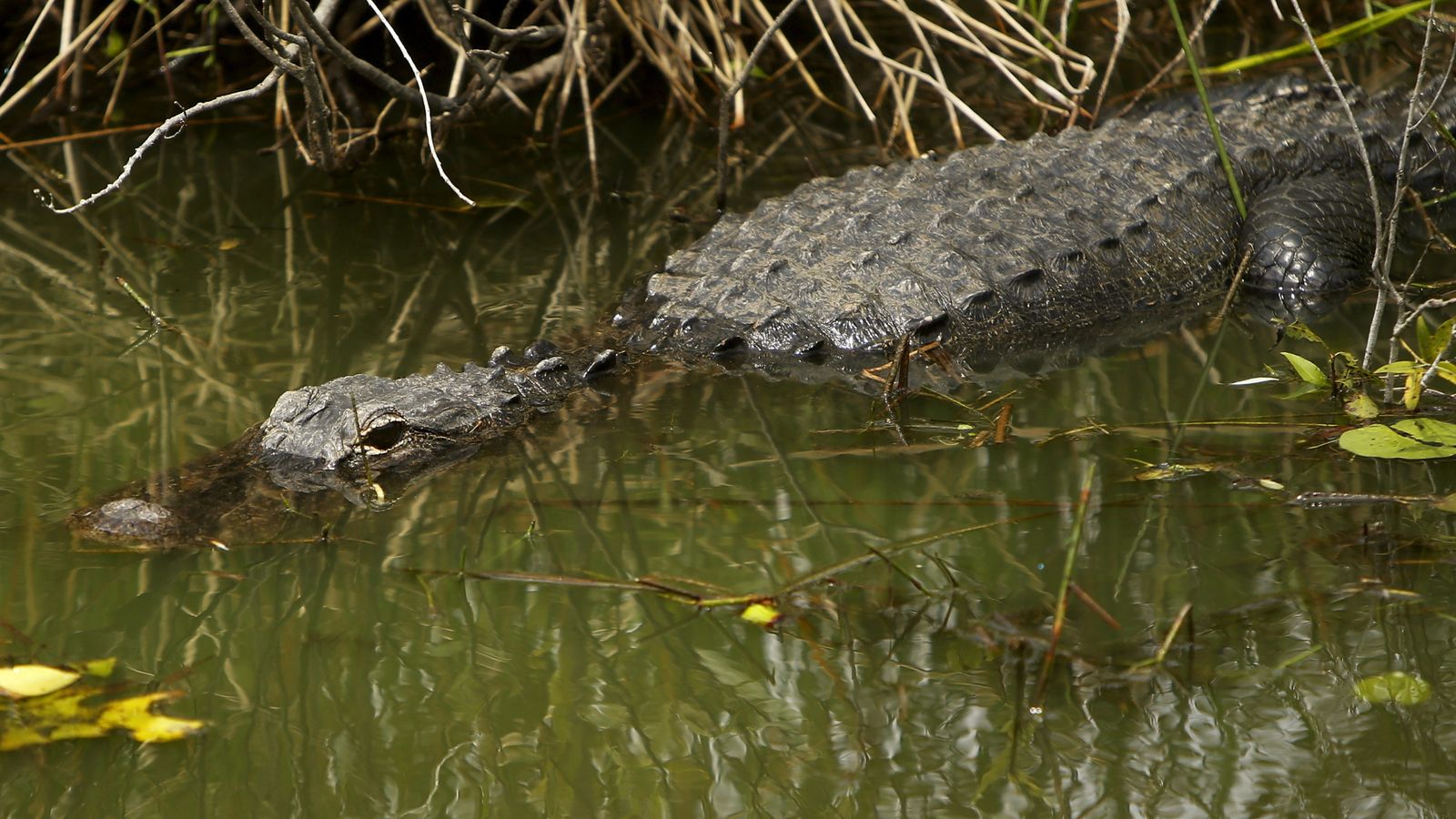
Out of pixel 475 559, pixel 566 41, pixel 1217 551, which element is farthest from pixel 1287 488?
pixel 566 41

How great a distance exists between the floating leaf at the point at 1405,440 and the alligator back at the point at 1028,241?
120cm

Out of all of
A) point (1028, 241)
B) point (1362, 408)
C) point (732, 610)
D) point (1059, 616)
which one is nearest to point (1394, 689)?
point (1059, 616)

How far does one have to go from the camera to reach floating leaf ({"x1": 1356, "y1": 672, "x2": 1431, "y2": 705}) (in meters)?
2.48

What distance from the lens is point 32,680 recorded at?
8.65 feet

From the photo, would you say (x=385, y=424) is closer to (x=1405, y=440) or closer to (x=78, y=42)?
(x=1405, y=440)

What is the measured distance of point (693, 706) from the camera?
2.59m

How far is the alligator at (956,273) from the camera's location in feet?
12.3

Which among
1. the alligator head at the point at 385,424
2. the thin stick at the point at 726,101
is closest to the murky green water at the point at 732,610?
the alligator head at the point at 385,424

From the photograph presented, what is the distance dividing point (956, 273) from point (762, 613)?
183cm

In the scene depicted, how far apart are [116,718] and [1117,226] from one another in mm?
3399

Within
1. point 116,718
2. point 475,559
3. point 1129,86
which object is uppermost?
point 116,718

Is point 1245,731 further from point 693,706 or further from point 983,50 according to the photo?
point 983,50

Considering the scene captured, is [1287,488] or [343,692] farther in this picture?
[1287,488]

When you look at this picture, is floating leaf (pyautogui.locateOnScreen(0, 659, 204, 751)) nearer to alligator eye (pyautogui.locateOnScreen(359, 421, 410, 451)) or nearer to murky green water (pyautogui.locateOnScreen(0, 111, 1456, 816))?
murky green water (pyautogui.locateOnScreen(0, 111, 1456, 816))
